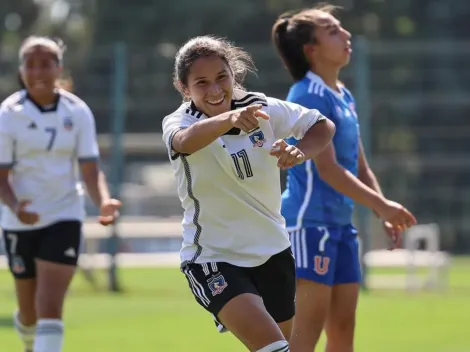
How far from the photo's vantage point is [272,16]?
3169 centimetres

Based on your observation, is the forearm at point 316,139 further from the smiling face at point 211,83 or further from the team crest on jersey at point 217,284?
the team crest on jersey at point 217,284

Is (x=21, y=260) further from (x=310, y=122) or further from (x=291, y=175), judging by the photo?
(x=310, y=122)

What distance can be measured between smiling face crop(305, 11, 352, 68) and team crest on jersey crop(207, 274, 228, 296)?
178 centimetres

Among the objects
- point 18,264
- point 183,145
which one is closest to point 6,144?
point 18,264

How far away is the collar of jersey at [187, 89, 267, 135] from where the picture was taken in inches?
231

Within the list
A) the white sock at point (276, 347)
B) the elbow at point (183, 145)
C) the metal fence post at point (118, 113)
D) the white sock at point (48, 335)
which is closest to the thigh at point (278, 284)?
the white sock at point (276, 347)

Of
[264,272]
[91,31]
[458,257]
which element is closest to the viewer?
[264,272]

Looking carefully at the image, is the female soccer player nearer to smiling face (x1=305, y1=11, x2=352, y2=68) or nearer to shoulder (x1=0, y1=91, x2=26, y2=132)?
smiling face (x1=305, y1=11, x2=352, y2=68)

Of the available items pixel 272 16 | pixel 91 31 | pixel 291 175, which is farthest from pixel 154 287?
pixel 91 31

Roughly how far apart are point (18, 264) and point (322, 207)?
2.29 m

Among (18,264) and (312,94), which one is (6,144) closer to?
(18,264)

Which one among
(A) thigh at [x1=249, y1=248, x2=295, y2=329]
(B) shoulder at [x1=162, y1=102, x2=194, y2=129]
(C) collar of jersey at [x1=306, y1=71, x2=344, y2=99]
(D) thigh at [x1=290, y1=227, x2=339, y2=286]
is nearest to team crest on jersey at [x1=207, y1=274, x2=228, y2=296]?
(A) thigh at [x1=249, y1=248, x2=295, y2=329]

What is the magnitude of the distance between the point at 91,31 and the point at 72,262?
1039 inches

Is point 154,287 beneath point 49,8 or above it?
beneath
